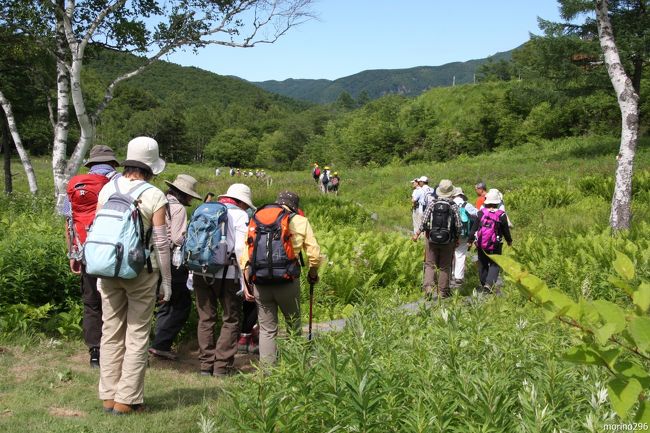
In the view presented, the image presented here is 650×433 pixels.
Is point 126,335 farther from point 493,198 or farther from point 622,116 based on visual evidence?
point 622,116

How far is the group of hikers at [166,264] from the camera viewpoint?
3.98 meters

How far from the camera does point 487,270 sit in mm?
8688

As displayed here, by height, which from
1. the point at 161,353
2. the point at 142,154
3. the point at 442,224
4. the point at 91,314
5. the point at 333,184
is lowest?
the point at 333,184

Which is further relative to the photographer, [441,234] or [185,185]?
[441,234]

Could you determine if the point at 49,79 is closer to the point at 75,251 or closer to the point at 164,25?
the point at 164,25

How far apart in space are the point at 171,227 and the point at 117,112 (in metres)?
115

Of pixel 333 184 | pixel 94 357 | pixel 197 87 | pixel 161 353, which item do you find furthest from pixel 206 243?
pixel 197 87

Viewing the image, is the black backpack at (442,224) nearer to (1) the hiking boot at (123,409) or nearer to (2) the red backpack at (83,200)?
(2) the red backpack at (83,200)

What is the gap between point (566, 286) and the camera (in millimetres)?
7926

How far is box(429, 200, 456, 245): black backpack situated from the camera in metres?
7.93

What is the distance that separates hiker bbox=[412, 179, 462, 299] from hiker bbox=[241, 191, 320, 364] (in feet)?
10.4

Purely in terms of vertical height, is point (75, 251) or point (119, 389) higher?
point (75, 251)

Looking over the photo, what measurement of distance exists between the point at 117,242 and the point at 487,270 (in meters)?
6.30

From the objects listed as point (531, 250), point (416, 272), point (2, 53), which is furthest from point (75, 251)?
point (2, 53)
